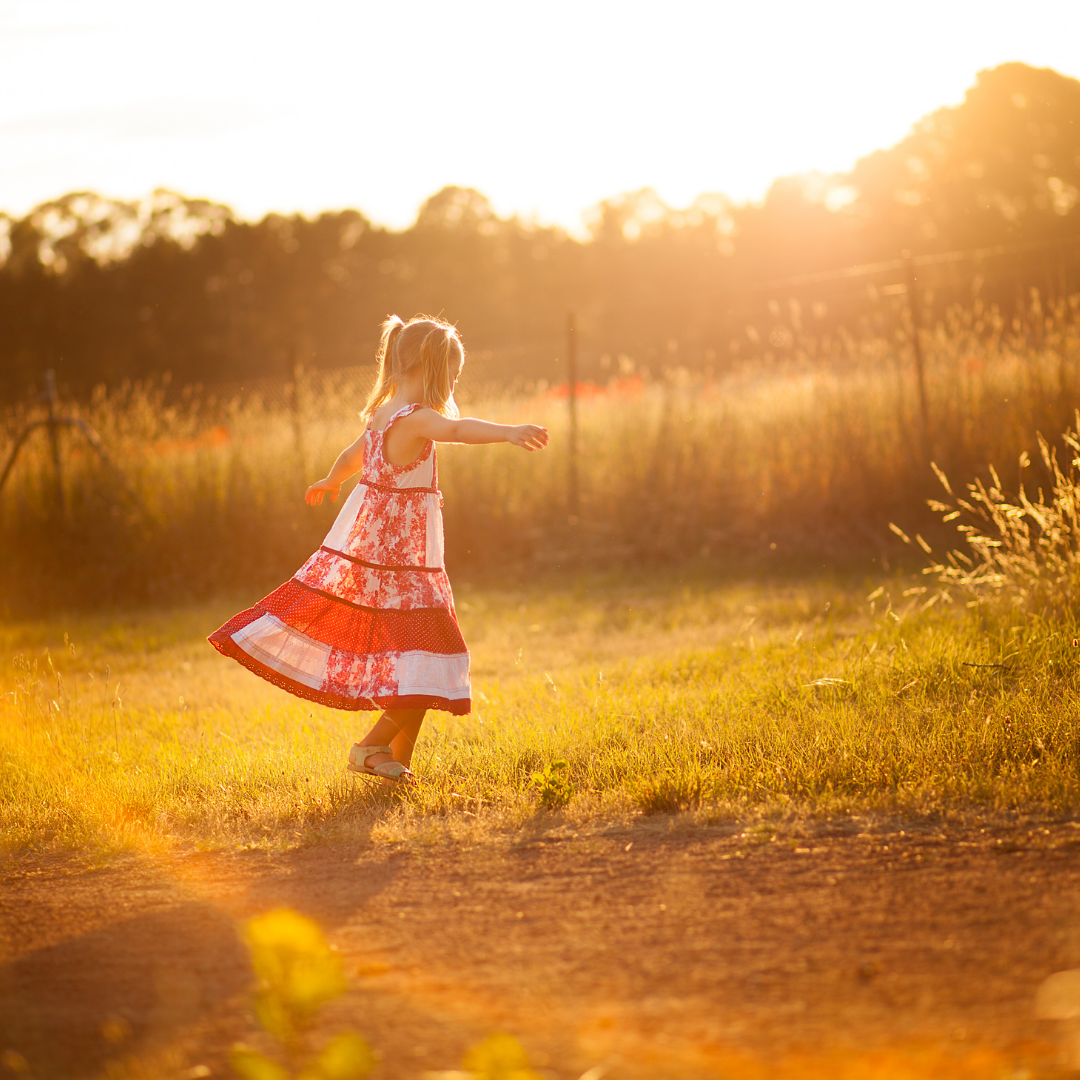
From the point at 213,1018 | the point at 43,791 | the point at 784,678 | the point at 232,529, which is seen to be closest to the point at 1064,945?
the point at 213,1018

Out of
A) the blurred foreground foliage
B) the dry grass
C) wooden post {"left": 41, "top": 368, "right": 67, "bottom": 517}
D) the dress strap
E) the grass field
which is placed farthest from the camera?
wooden post {"left": 41, "top": 368, "right": 67, "bottom": 517}

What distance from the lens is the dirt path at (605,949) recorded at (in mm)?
1871

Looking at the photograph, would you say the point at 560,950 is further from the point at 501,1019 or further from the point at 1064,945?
the point at 1064,945

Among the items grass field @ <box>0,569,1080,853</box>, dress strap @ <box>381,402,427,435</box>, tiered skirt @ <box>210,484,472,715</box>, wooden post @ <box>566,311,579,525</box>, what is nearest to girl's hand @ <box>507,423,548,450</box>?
dress strap @ <box>381,402,427,435</box>

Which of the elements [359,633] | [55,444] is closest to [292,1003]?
[359,633]

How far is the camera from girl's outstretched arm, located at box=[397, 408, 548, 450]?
338cm

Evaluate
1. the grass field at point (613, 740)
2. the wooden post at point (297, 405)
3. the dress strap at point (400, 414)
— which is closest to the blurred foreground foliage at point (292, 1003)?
the grass field at point (613, 740)

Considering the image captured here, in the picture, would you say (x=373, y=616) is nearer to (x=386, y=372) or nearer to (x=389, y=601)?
(x=389, y=601)

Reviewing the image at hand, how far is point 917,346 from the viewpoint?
8.66 m

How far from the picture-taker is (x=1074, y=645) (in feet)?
14.4

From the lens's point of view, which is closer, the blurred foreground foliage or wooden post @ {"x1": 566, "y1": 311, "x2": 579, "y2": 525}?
the blurred foreground foliage

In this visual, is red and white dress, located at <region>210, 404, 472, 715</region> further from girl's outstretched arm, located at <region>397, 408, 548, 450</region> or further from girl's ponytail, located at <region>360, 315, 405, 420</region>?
girl's ponytail, located at <region>360, 315, 405, 420</region>

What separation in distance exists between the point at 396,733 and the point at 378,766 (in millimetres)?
127

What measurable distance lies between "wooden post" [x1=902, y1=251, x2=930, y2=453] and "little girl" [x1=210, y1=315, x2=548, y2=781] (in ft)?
19.0
